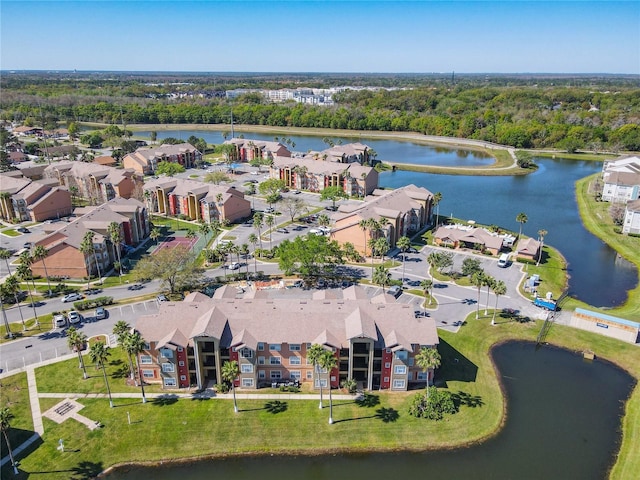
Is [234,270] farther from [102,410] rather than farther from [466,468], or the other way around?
[466,468]

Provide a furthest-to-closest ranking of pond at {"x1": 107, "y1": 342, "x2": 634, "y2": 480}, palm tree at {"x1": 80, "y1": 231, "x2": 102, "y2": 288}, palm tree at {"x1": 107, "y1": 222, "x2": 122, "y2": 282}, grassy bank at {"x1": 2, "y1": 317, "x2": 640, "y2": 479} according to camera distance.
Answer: palm tree at {"x1": 107, "y1": 222, "x2": 122, "y2": 282}
palm tree at {"x1": 80, "y1": 231, "x2": 102, "y2": 288}
grassy bank at {"x1": 2, "y1": 317, "x2": 640, "y2": 479}
pond at {"x1": 107, "y1": 342, "x2": 634, "y2": 480}

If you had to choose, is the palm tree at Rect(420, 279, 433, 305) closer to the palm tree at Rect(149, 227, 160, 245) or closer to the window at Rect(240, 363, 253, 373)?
the window at Rect(240, 363, 253, 373)

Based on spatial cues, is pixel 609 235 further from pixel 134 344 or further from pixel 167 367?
pixel 134 344

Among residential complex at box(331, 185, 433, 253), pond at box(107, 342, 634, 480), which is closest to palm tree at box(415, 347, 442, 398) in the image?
pond at box(107, 342, 634, 480)

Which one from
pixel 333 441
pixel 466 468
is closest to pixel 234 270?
pixel 333 441

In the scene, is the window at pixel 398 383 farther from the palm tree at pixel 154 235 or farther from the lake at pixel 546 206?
the palm tree at pixel 154 235

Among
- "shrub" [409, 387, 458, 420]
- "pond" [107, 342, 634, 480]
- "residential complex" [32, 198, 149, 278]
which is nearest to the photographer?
"pond" [107, 342, 634, 480]
